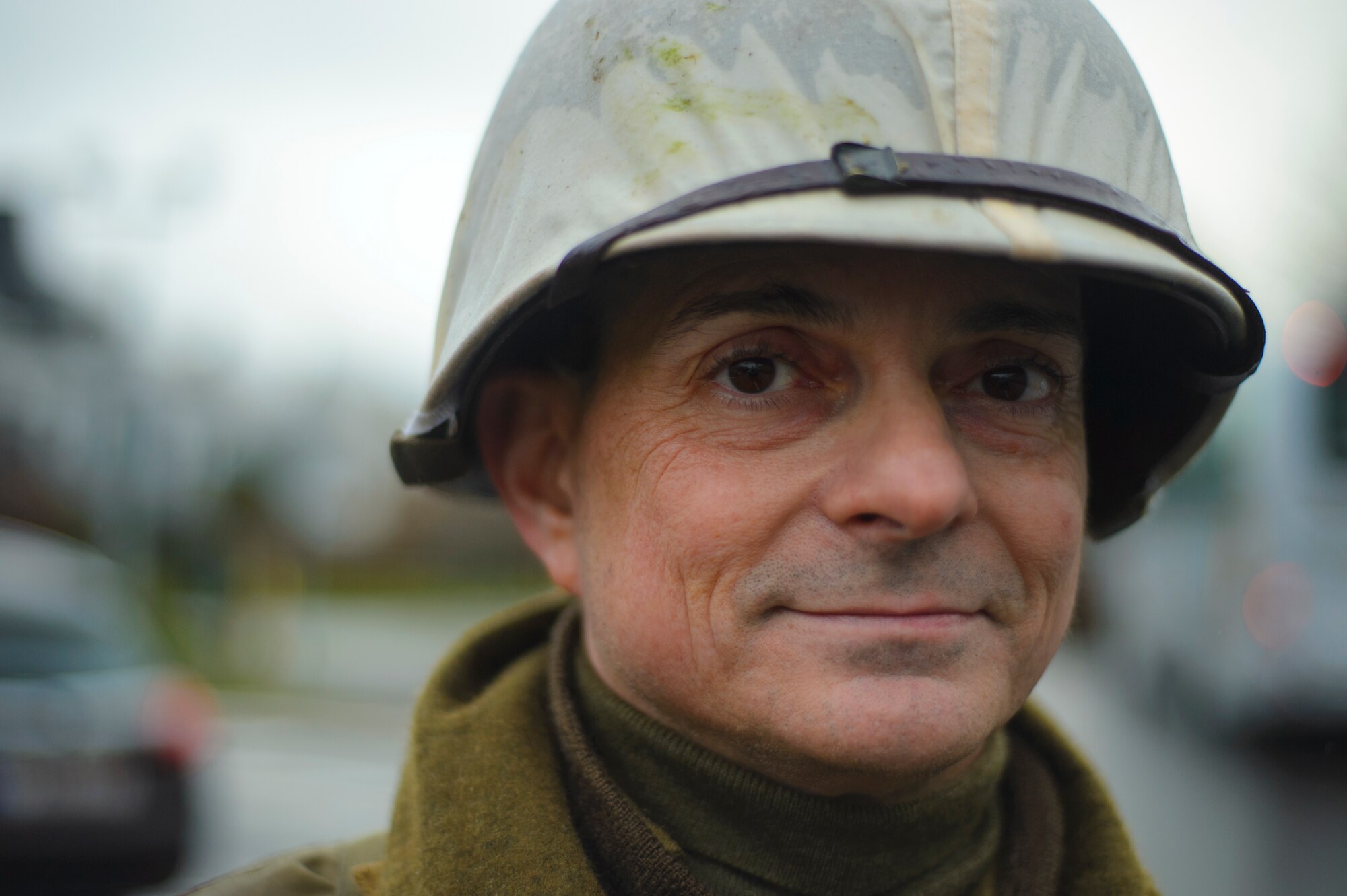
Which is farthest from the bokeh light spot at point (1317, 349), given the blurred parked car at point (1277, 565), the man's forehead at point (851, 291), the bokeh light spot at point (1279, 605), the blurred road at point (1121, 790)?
the man's forehead at point (851, 291)

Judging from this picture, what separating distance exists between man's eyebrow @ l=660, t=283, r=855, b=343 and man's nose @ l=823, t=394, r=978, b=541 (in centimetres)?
13

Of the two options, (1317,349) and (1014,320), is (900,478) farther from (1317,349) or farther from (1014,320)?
(1317,349)

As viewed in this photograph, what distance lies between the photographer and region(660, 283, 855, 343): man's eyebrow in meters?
1.52

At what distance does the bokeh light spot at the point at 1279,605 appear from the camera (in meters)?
8.03

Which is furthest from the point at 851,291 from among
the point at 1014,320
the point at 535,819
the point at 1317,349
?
the point at 1317,349

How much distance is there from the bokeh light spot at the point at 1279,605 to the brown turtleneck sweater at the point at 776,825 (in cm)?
737

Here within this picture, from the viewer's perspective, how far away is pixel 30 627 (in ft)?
20.9

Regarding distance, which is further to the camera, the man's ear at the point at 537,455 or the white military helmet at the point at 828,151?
the man's ear at the point at 537,455

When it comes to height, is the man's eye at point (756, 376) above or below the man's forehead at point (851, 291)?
below

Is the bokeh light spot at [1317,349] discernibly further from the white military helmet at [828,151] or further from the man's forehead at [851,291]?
the man's forehead at [851,291]

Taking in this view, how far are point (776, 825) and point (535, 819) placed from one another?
0.34 metres

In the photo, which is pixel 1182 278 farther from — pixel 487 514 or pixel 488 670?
pixel 487 514

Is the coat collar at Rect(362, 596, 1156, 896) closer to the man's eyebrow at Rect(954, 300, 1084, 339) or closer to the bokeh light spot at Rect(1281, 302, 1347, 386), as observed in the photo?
the man's eyebrow at Rect(954, 300, 1084, 339)

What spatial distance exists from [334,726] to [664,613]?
13.5 m
